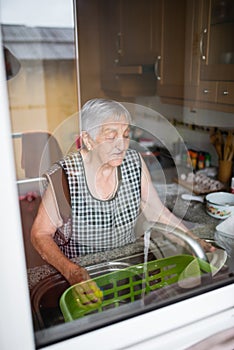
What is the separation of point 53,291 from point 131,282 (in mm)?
136

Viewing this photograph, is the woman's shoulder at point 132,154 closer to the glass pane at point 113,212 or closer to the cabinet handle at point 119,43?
the glass pane at point 113,212

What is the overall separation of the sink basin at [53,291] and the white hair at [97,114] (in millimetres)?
250

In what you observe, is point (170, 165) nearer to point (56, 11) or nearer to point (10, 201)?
point (56, 11)

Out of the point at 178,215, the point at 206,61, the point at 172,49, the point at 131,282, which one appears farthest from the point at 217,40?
the point at 131,282

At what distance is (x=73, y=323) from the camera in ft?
1.46

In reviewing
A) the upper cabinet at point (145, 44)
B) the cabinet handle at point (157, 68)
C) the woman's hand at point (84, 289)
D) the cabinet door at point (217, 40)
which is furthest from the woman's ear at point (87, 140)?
the cabinet handle at point (157, 68)

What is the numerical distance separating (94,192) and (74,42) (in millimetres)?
880

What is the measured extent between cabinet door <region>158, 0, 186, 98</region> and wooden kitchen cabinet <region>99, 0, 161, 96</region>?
0.03 meters

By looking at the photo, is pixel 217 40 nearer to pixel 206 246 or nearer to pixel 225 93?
pixel 225 93

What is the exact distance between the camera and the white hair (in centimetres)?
61

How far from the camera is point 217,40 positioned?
32.8 inches

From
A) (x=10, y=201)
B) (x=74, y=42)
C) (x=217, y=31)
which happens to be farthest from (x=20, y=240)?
(x=74, y=42)

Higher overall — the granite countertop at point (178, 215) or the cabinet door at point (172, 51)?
the cabinet door at point (172, 51)

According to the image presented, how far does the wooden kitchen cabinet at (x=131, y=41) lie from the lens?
3.18 feet
